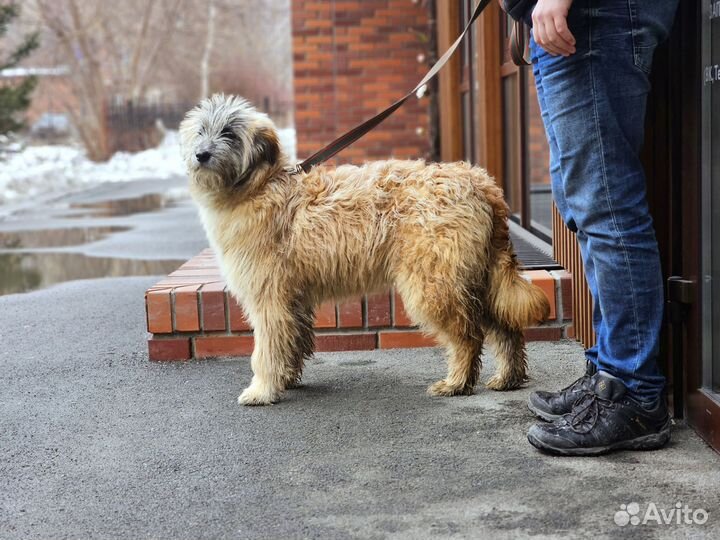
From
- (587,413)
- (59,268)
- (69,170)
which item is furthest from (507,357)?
(69,170)

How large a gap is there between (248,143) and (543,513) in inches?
79.9

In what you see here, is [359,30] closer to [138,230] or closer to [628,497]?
[138,230]

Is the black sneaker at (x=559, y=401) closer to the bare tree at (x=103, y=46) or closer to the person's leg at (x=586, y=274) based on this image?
the person's leg at (x=586, y=274)

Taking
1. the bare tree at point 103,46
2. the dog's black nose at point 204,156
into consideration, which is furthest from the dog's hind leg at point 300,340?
the bare tree at point 103,46

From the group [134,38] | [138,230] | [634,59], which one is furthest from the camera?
[134,38]

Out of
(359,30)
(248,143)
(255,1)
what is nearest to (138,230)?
(359,30)

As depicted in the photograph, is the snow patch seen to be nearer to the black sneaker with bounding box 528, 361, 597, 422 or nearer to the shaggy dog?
the shaggy dog

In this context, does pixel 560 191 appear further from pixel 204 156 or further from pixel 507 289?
pixel 204 156

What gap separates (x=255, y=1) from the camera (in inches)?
1662

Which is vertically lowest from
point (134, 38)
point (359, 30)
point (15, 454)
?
point (15, 454)

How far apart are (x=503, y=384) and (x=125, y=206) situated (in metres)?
11.9

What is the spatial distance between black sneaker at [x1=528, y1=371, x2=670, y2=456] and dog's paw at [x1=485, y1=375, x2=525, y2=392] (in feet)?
2.54

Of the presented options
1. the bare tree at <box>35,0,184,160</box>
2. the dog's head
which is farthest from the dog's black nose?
the bare tree at <box>35,0,184,160</box>

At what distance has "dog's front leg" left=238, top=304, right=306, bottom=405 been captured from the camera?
378cm
